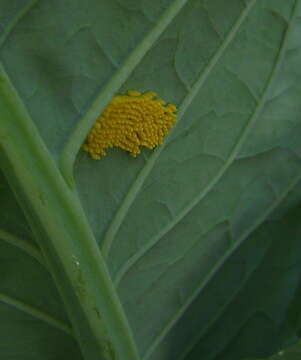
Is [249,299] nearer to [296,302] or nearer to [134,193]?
[296,302]

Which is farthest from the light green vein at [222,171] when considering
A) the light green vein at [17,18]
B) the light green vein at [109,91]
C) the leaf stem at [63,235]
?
the light green vein at [17,18]

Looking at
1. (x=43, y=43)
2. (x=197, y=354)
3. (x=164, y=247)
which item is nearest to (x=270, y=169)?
(x=164, y=247)

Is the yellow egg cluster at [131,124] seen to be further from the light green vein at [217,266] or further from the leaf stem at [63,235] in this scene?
the light green vein at [217,266]

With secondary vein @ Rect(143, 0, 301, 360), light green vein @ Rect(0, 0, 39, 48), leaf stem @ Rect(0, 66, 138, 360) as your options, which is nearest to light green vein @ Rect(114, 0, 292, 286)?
secondary vein @ Rect(143, 0, 301, 360)

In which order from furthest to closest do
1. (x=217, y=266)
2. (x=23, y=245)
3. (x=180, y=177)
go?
1. (x=217, y=266)
2. (x=180, y=177)
3. (x=23, y=245)

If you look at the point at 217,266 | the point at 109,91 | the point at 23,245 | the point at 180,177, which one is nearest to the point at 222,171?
the point at 180,177

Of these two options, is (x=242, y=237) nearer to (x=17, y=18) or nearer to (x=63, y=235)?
(x=63, y=235)
